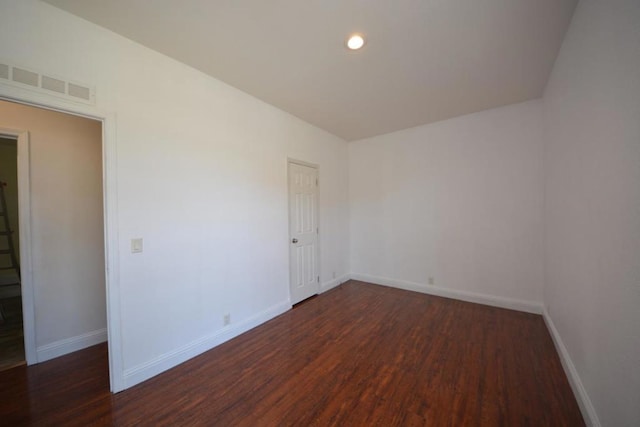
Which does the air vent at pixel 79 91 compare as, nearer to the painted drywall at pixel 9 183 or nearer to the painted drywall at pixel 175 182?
the painted drywall at pixel 175 182

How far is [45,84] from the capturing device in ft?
5.19

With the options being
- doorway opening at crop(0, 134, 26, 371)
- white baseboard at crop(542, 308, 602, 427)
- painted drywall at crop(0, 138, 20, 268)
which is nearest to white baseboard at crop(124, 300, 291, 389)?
doorway opening at crop(0, 134, 26, 371)

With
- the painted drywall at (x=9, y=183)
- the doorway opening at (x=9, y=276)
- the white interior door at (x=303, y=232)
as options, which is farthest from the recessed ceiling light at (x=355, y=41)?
the painted drywall at (x=9, y=183)

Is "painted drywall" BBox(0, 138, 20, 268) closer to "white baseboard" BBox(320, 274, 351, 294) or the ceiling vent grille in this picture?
the ceiling vent grille

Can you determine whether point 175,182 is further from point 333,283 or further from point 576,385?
point 576,385

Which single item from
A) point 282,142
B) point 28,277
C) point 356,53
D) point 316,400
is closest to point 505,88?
point 356,53

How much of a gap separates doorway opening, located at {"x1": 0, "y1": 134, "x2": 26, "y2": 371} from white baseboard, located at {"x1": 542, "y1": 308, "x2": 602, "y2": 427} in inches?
180

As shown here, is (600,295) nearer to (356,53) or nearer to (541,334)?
(541,334)

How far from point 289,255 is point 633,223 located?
310 cm

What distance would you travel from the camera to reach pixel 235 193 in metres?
2.72

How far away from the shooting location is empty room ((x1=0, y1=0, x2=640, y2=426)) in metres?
1.52

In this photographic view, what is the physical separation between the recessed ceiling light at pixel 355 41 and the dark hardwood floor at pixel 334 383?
2.85 meters

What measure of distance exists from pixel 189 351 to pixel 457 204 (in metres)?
4.00

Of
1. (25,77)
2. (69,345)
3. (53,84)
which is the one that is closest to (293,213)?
(53,84)
